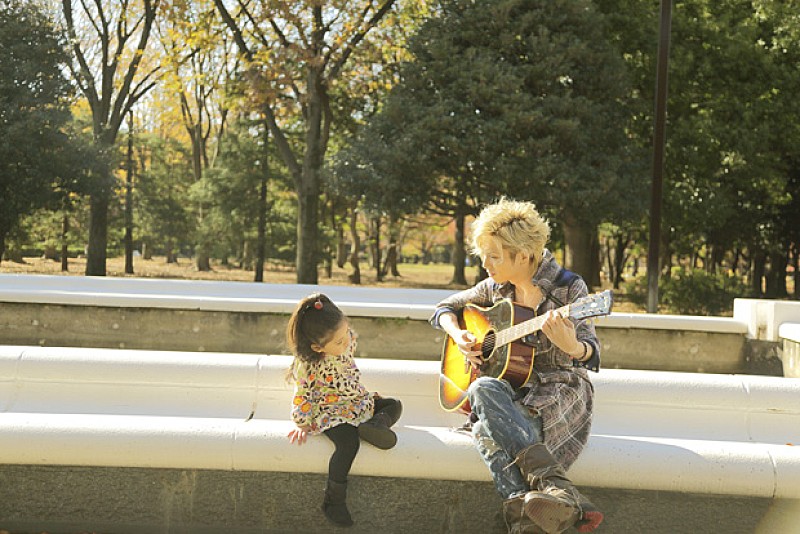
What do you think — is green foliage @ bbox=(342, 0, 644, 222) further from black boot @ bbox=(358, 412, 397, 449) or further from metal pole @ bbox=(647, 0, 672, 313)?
black boot @ bbox=(358, 412, 397, 449)

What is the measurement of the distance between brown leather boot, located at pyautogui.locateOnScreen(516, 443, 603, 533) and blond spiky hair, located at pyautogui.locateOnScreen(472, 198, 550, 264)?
2.86 ft

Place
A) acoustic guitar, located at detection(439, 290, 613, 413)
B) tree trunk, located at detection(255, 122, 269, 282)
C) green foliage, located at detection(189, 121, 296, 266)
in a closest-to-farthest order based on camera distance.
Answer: acoustic guitar, located at detection(439, 290, 613, 413) < tree trunk, located at detection(255, 122, 269, 282) < green foliage, located at detection(189, 121, 296, 266)

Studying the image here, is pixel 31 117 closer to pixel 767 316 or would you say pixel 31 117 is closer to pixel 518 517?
pixel 767 316

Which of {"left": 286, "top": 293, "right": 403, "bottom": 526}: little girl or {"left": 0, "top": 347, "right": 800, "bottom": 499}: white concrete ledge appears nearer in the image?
{"left": 286, "top": 293, "right": 403, "bottom": 526}: little girl

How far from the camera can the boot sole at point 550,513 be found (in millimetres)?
3295

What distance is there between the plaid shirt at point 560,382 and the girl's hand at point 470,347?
0.81 feet

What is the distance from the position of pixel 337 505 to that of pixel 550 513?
99cm

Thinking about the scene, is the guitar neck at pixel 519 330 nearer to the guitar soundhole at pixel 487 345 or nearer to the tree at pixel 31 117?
the guitar soundhole at pixel 487 345

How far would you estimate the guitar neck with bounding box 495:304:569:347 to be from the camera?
3650 mm

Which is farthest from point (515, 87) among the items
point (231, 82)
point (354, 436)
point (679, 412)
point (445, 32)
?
point (354, 436)

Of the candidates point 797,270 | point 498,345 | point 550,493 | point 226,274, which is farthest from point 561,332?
point 226,274

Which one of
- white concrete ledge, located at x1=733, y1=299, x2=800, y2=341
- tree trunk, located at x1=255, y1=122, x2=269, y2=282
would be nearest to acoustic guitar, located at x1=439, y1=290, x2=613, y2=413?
white concrete ledge, located at x1=733, y1=299, x2=800, y2=341

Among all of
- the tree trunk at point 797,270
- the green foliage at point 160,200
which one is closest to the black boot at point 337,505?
the tree trunk at point 797,270

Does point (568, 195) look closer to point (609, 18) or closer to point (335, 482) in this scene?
point (609, 18)
